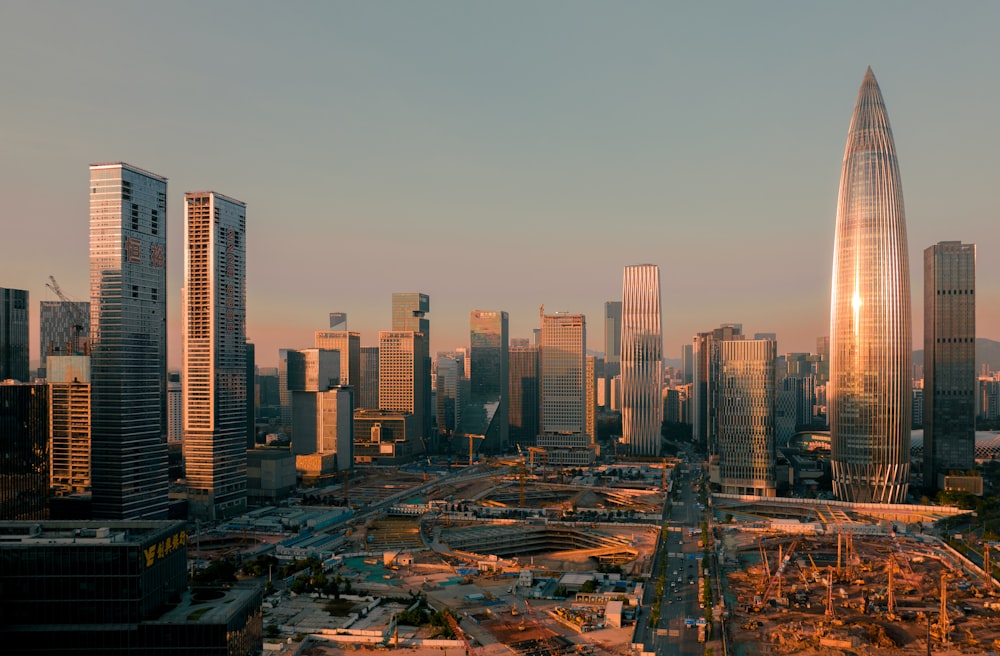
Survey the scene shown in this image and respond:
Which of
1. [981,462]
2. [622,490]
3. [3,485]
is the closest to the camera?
[3,485]

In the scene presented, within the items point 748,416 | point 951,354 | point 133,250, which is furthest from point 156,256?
point 951,354

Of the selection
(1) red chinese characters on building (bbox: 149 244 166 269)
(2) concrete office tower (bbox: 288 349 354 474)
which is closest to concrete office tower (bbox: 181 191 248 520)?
(1) red chinese characters on building (bbox: 149 244 166 269)

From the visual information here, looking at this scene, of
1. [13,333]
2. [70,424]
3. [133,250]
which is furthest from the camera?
[13,333]

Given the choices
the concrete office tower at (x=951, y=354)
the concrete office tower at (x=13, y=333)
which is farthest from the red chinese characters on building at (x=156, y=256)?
the concrete office tower at (x=951, y=354)

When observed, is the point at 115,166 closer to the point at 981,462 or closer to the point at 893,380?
the point at 893,380

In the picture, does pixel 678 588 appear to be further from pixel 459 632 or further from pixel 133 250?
pixel 133 250

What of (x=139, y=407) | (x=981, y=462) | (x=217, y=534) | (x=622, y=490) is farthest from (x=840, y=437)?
(x=139, y=407)

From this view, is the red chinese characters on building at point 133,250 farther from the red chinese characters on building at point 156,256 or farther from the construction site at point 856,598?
the construction site at point 856,598
